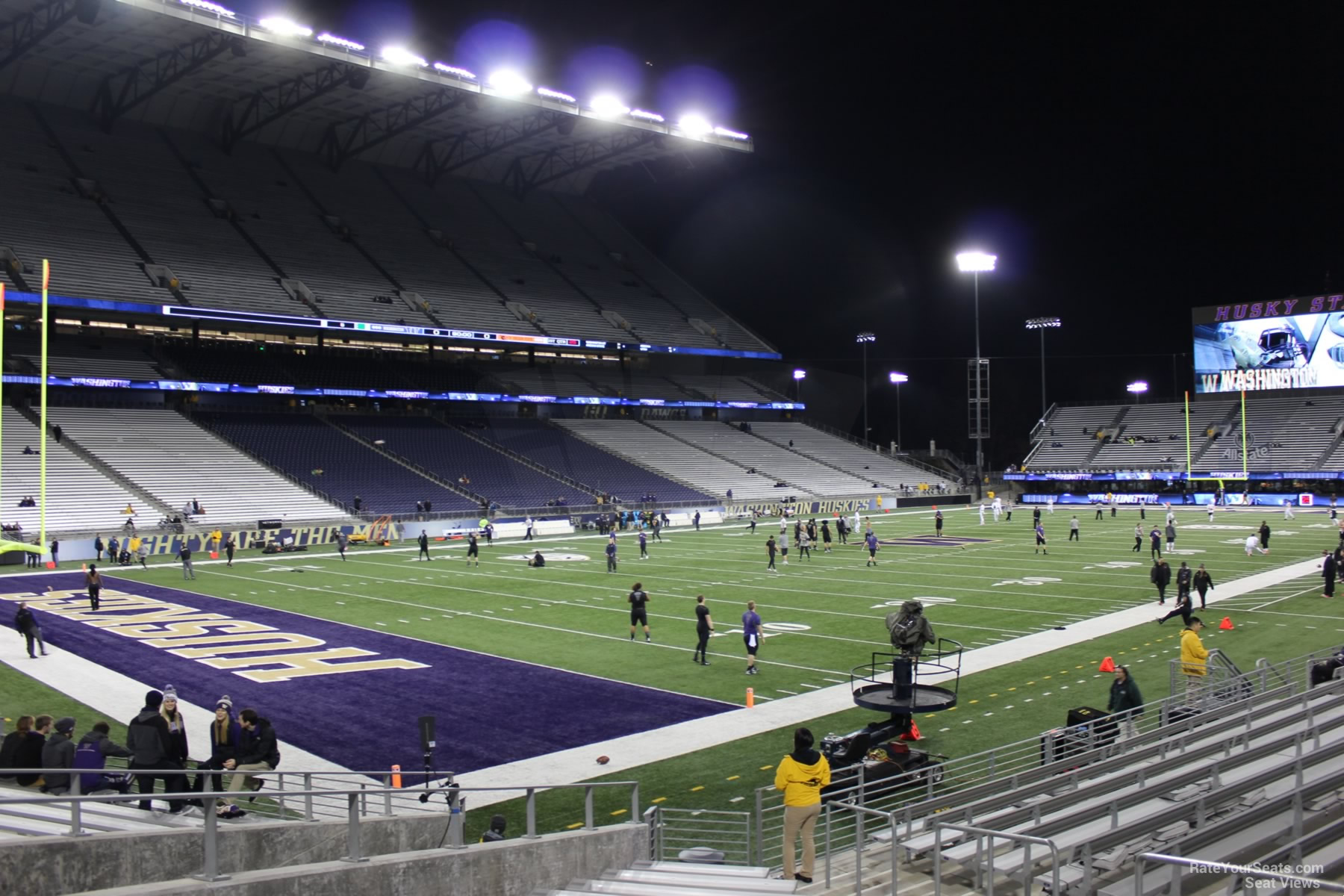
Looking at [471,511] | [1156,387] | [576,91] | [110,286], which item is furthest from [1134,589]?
[1156,387]

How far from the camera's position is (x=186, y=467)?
4441 cm

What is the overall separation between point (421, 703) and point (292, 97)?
173ft

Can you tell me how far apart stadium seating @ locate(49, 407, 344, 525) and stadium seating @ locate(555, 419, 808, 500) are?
801 inches

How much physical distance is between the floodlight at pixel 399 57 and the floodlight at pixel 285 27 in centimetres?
347

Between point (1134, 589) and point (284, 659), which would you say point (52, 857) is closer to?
point (284, 659)

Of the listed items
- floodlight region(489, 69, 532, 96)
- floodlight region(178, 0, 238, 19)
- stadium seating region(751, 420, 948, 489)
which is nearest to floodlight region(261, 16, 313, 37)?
floodlight region(178, 0, 238, 19)

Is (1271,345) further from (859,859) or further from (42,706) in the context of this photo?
(859,859)

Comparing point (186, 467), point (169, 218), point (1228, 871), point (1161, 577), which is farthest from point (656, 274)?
point (1228, 871)

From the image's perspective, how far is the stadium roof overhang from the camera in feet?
153

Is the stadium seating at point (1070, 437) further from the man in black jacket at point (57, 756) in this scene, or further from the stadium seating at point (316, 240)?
the man in black jacket at point (57, 756)

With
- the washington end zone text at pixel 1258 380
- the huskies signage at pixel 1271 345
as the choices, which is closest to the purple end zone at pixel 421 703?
the huskies signage at pixel 1271 345

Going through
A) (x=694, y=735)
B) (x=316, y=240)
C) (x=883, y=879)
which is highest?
(x=316, y=240)

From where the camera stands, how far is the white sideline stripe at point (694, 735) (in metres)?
11.9

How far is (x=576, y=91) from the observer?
Answer: 56.2m
